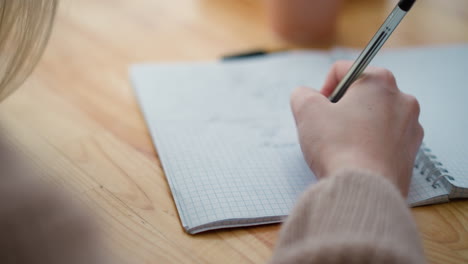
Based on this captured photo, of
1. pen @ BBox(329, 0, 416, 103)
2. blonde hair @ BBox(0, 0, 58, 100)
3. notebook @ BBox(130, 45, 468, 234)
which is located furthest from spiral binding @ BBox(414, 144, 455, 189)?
blonde hair @ BBox(0, 0, 58, 100)

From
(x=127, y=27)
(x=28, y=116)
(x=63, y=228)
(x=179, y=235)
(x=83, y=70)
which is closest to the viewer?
(x=63, y=228)

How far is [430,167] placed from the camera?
19.4 inches

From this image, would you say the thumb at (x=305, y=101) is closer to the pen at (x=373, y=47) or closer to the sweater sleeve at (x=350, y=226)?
the pen at (x=373, y=47)

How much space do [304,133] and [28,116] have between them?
0.33 meters

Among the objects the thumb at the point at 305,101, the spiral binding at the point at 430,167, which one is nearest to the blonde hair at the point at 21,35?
→ the thumb at the point at 305,101

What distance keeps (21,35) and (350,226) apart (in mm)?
348

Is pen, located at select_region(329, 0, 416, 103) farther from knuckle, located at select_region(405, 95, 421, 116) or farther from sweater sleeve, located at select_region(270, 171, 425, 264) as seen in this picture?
sweater sleeve, located at select_region(270, 171, 425, 264)

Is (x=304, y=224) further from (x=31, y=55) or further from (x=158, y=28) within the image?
(x=158, y=28)

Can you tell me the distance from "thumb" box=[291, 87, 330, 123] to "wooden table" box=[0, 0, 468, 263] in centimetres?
12

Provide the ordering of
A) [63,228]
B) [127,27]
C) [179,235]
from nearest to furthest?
[63,228] < [179,235] < [127,27]

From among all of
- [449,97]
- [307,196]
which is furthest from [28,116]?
[449,97]

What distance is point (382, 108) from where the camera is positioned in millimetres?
458

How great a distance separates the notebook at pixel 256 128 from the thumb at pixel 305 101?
0.05 m

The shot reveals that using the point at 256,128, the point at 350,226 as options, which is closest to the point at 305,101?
A: the point at 256,128
